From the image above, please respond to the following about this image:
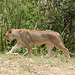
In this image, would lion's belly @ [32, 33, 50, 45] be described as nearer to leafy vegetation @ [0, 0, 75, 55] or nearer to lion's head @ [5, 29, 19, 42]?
lion's head @ [5, 29, 19, 42]

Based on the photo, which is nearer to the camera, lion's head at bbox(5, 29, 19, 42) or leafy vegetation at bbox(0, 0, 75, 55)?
lion's head at bbox(5, 29, 19, 42)

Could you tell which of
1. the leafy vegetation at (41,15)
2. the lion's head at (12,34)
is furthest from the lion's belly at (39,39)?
the leafy vegetation at (41,15)

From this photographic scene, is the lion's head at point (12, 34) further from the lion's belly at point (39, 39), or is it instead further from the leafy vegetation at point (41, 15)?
the leafy vegetation at point (41, 15)

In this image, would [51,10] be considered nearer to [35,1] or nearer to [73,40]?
[35,1]

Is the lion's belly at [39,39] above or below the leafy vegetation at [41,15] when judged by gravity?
below

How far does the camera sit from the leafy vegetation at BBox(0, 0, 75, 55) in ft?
30.9

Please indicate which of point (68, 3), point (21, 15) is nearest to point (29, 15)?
point (21, 15)

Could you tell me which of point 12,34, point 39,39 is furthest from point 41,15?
point 12,34

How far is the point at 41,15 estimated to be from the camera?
9.46 metres

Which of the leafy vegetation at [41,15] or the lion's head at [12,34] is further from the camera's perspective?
the leafy vegetation at [41,15]

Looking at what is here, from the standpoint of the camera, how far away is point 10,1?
959cm

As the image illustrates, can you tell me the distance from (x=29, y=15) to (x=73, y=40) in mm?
2346

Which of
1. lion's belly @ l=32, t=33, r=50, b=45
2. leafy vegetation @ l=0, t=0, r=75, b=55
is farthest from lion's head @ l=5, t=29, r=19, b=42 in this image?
leafy vegetation @ l=0, t=0, r=75, b=55

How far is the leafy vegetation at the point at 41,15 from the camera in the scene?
371 inches
